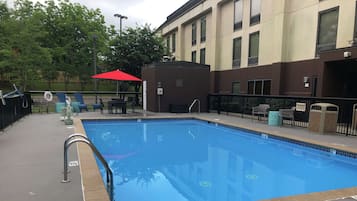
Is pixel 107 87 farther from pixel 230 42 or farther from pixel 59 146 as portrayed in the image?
pixel 59 146

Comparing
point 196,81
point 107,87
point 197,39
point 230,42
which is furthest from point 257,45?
point 107,87

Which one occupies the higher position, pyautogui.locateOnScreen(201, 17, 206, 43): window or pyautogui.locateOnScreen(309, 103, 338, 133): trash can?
pyautogui.locateOnScreen(201, 17, 206, 43): window

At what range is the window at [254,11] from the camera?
12.7 m

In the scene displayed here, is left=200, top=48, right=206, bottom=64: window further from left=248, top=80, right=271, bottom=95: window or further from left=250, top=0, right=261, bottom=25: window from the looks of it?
left=248, top=80, right=271, bottom=95: window

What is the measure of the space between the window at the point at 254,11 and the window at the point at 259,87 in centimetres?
333

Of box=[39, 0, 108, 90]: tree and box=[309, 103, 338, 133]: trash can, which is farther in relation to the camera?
box=[39, 0, 108, 90]: tree

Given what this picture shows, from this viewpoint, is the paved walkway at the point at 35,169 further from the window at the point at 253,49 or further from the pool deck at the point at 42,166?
the window at the point at 253,49

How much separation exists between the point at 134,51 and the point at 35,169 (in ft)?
41.3

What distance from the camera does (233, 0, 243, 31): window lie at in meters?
14.0

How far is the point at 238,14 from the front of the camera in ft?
47.0

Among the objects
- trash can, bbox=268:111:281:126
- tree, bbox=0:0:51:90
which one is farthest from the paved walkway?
tree, bbox=0:0:51:90

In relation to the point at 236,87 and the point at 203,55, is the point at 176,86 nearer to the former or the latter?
the point at 236,87

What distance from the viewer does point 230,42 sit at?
49.4ft

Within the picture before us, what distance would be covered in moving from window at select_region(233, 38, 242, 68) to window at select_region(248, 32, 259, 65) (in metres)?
0.99
